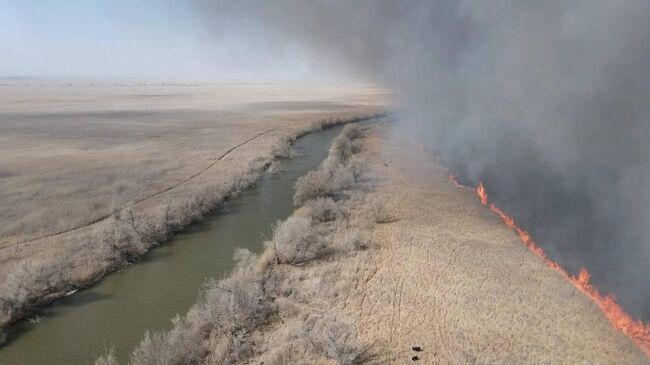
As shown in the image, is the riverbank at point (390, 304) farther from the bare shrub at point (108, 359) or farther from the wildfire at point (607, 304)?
the bare shrub at point (108, 359)

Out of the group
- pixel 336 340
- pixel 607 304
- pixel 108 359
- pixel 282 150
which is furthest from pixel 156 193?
pixel 607 304

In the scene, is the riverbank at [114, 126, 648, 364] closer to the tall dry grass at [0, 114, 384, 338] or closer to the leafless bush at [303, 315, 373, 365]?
the leafless bush at [303, 315, 373, 365]

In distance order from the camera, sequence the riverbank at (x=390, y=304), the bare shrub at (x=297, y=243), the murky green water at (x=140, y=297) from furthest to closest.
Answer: the bare shrub at (x=297, y=243) → the murky green water at (x=140, y=297) → the riverbank at (x=390, y=304)

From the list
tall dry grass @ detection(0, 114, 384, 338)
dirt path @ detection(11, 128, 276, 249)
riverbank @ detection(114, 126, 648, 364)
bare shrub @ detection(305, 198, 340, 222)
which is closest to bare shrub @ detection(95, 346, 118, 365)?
riverbank @ detection(114, 126, 648, 364)

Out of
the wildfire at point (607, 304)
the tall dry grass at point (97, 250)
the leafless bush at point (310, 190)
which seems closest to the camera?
the wildfire at point (607, 304)

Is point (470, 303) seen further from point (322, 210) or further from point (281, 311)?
point (322, 210)

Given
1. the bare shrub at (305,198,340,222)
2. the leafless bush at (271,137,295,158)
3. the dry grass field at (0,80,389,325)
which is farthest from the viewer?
the leafless bush at (271,137,295,158)

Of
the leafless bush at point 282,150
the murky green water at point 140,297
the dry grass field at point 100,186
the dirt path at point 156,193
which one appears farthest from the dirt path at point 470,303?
the leafless bush at point 282,150
